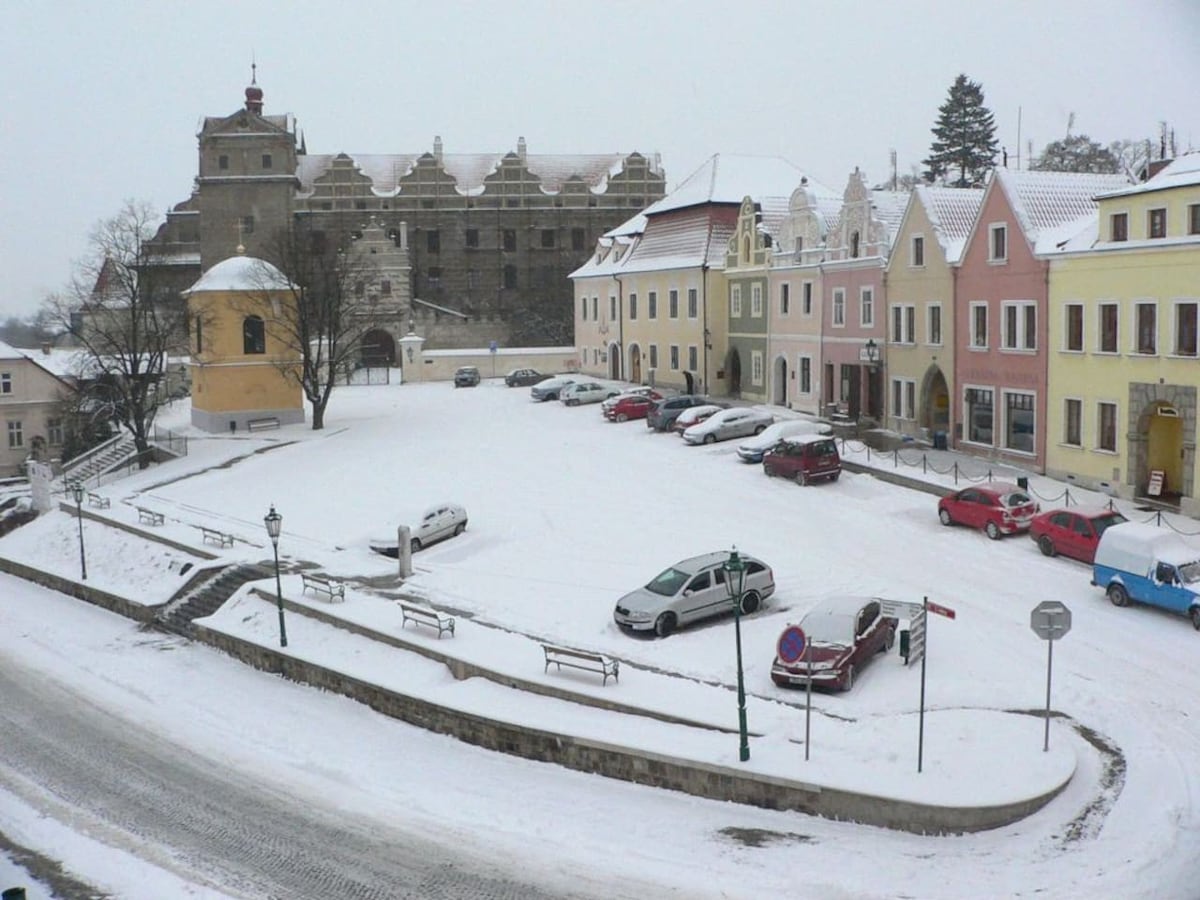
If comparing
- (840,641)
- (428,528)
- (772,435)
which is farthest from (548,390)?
(840,641)

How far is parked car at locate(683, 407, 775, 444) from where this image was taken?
4253 centimetres

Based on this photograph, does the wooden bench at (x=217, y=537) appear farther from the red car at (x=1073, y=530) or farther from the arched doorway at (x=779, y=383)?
the arched doorway at (x=779, y=383)

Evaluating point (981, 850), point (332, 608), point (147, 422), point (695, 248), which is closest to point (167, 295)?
point (147, 422)

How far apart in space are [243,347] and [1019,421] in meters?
32.9

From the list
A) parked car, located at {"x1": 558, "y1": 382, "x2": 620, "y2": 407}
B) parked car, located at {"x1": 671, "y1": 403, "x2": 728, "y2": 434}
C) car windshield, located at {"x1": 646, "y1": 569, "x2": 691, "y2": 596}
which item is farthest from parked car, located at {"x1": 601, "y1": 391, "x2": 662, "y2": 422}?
car windshield, located at {"x1": 646, "y1": 569, "x2": 691, "y2": 596}

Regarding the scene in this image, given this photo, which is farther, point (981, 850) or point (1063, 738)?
point (1063, 738)

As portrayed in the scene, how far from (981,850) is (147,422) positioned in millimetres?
43952

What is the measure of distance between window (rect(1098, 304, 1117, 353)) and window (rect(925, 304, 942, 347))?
24.6 ft

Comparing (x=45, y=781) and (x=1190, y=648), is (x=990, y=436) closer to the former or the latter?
(x=1190, y=648)

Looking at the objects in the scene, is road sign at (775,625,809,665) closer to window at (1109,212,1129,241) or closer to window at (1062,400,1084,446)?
window at (1062,400,1084,446)

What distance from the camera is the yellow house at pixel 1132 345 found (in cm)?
3045

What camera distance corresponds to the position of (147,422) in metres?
51.2

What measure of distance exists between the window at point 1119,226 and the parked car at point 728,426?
14098 millimetres

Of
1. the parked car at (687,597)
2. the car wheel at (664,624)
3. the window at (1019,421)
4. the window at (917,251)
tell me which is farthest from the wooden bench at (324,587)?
the window at (917,251)
